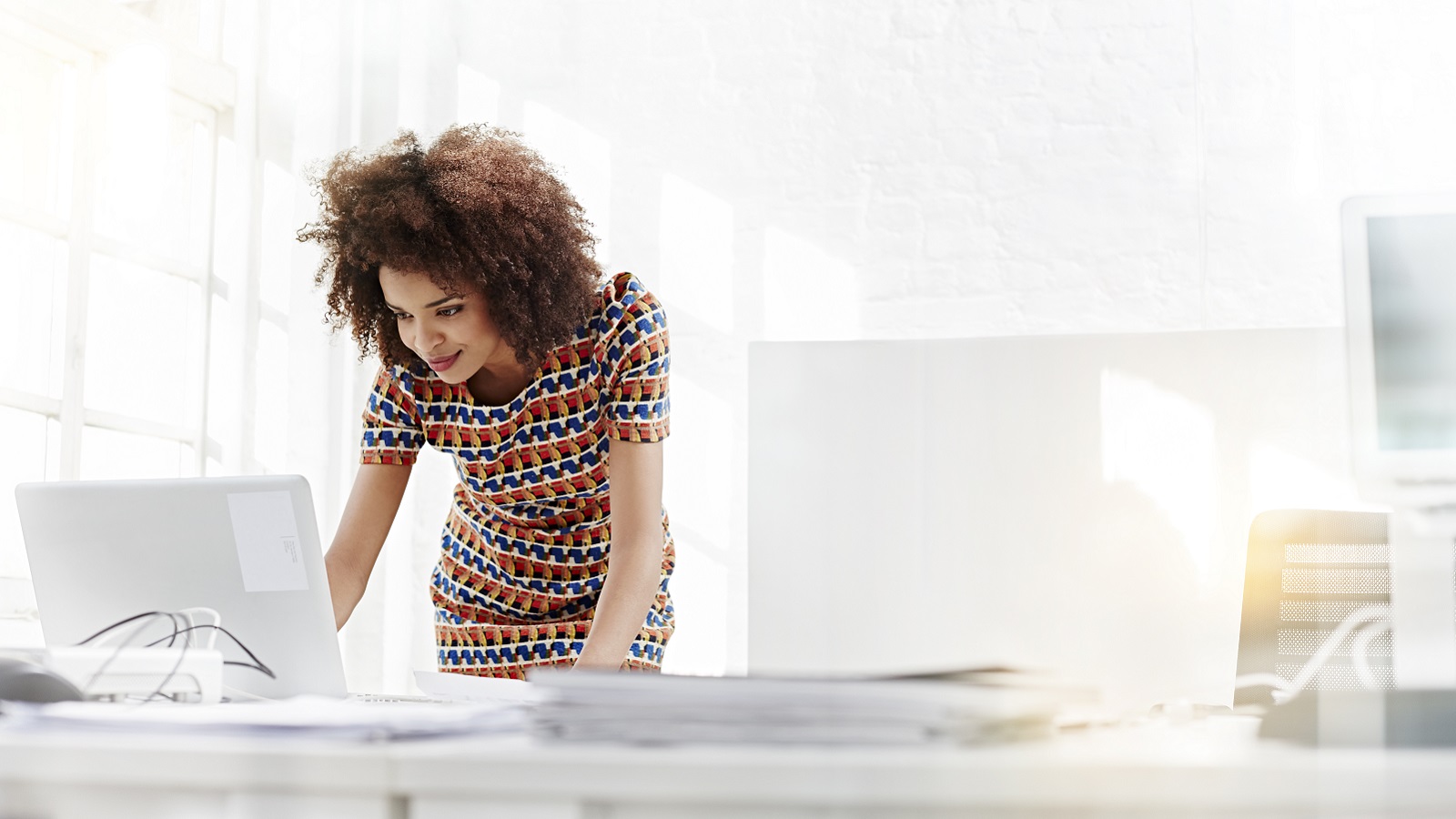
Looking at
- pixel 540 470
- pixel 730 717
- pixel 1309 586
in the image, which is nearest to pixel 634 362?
pixel 540 470

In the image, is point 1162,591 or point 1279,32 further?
point 1279,32

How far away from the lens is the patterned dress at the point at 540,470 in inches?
55.9

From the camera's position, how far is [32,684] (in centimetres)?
69

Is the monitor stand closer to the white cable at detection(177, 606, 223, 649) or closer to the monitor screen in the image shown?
the monitor screen

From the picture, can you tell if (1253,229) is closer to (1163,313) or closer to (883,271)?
(1163,313)

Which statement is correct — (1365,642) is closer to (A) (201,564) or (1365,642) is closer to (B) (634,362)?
(B) (634,362)

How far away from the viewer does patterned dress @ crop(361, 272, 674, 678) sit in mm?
1419

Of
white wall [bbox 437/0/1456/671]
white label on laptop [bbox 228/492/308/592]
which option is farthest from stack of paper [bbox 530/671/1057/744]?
white wall [bbox 437/0/1456/671]

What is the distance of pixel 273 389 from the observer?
2.49 metres

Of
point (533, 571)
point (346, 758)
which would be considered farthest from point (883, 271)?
point (346, 758)

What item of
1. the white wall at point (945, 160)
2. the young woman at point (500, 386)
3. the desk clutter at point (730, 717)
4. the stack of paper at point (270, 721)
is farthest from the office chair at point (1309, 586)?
the white wall at point (945, 160)

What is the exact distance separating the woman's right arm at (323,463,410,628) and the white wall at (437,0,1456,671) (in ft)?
3.87

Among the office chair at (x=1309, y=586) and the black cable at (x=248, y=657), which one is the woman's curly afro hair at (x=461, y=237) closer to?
the black cable at (x=248, y=657)

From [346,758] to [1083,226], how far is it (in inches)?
85.6
